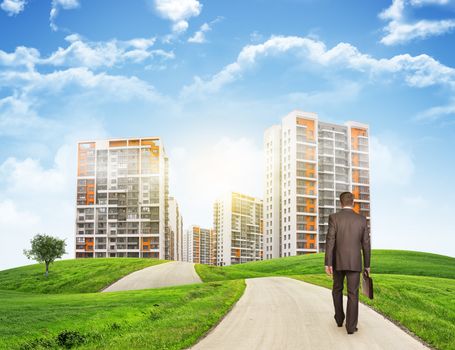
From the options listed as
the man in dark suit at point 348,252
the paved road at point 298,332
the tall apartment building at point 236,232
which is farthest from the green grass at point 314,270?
the tall apartment building at point 236,232

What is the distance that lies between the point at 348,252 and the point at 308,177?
116109 millimetres

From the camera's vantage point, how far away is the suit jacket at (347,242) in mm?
10445

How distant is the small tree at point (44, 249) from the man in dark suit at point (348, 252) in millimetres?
53425

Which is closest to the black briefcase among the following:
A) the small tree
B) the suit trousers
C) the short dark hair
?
the suit trousers

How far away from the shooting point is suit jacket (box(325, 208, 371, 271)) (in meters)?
10.4

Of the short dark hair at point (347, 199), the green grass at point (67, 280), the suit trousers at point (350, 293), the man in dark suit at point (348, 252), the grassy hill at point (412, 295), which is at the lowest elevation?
the green grass at point (67, 280)

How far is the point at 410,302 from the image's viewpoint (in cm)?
2231

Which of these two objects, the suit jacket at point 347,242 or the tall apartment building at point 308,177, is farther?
the tall apartment building at point 308,177

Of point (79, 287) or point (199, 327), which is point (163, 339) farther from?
point (79, 287)

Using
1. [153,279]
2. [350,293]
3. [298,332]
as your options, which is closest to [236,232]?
[153,279]

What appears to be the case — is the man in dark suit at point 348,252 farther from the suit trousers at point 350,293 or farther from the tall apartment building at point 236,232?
the tall apartment building at point 236,232

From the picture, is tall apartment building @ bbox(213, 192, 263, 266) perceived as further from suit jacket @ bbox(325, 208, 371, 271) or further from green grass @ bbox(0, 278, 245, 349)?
suit jacket @ bbox(325, 208, 371, 271)

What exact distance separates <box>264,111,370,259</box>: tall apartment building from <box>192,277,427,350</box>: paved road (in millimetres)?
107293

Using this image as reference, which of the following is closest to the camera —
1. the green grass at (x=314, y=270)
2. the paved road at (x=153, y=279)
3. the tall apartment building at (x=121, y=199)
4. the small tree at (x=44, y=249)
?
the paved road at (x=153, y=279)
